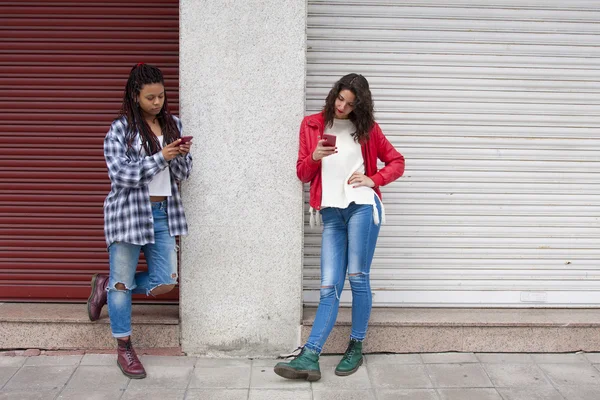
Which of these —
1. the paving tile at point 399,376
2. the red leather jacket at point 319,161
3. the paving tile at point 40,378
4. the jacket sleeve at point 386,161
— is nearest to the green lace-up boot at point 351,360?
the paving tile at point 399,376

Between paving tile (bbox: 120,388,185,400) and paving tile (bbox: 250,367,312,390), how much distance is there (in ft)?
1.51

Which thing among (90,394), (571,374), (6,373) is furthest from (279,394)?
(571,374)

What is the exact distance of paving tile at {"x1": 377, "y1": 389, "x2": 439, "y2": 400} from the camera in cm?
468

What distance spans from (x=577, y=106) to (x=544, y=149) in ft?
1.26

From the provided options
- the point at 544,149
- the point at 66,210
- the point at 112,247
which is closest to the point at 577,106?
the point at 544,149

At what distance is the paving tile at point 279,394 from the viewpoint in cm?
469

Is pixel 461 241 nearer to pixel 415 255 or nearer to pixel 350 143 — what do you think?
pixel 415 255

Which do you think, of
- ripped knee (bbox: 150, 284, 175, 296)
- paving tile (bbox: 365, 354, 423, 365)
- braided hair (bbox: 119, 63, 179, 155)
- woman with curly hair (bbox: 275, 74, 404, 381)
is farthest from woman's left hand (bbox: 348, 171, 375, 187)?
ripped knee (bbox: 150, 284, 175, 296)

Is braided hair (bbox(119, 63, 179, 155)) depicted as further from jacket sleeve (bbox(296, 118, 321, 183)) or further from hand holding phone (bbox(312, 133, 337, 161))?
hand holding phone (bbox(312, 133, 337, 161))

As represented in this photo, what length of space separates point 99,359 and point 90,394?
51 centimetres

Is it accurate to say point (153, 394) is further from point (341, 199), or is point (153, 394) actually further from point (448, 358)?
point (448, 358)

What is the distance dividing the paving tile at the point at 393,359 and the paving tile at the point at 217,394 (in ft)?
3.13

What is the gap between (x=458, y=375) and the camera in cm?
502

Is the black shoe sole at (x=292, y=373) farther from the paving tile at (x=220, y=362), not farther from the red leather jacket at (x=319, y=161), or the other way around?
the red leather jacket at (x=319, y=161)
